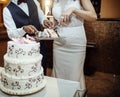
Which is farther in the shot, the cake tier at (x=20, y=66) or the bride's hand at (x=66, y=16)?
the bride's hand at (x=66, y=16)

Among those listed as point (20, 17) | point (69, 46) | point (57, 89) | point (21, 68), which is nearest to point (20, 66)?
point (21, 68)

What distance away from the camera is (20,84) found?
118cm

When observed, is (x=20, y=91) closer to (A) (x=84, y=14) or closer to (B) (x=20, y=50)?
(B) (x=20, y=50)

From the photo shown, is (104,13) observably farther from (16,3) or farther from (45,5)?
(16,3)

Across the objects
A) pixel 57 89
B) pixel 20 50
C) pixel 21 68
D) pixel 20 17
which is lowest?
pixel 57 89

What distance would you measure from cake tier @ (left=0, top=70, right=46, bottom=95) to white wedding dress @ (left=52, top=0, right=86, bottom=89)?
666 millimetres

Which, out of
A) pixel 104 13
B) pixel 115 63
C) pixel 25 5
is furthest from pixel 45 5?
pixel 25 5

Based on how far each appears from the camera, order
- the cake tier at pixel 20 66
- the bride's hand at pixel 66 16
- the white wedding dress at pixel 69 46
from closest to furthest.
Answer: the cake tier at pixel 20 66 → the bride's hand at pixel 66 16 → the white wedding dress at pixel 69 46

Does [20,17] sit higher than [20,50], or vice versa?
[20,17]

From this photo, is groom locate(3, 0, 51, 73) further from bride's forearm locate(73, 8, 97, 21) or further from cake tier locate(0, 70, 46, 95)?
cake tier locate(0, 70, 46, 95)

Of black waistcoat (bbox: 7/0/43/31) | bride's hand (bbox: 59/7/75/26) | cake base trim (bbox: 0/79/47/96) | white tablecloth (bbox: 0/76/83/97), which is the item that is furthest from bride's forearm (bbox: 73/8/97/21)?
cake base trim (bbox: 0/79/47/96)

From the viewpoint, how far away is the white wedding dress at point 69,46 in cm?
179

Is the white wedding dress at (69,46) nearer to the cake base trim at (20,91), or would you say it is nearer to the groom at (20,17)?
the groom at (20,17)

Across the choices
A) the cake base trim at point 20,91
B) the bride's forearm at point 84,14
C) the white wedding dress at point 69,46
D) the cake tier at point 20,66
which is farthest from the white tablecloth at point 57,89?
the bride's forearm at point 84,14
